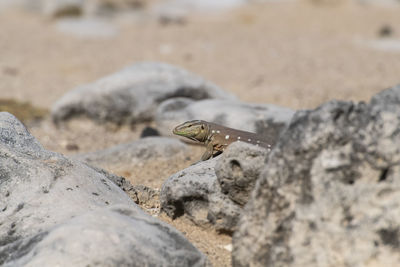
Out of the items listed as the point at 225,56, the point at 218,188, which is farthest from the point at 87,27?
the point at 218,188

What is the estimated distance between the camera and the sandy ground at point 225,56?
9674mm

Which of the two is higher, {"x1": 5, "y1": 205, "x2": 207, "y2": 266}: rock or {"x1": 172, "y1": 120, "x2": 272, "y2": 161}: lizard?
{"x1": 5, "y1": 205, "x2": 207, "y2": 266}: rock

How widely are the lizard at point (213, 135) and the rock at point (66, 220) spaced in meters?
1.66

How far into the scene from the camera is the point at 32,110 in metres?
10.5

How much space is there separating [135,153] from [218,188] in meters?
3.05

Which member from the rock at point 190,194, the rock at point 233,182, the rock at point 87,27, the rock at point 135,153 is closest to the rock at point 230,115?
the rock at point 135,153

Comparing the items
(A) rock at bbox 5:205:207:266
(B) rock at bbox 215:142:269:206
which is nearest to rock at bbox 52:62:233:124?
(B) rock at bbox 215:142:269:206

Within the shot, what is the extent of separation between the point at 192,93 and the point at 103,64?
5.14m

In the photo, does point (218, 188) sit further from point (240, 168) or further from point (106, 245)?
point (106, 245)

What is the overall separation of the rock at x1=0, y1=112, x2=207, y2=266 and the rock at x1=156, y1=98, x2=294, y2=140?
3338 millimetres

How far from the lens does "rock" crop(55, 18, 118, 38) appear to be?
1773cm

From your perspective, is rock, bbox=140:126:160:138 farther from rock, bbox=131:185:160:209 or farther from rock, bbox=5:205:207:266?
rock, bbox=5:205:207:266

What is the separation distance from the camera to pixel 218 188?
13.6 feet

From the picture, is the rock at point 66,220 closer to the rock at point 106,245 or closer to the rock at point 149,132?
the rock at point 106,245
